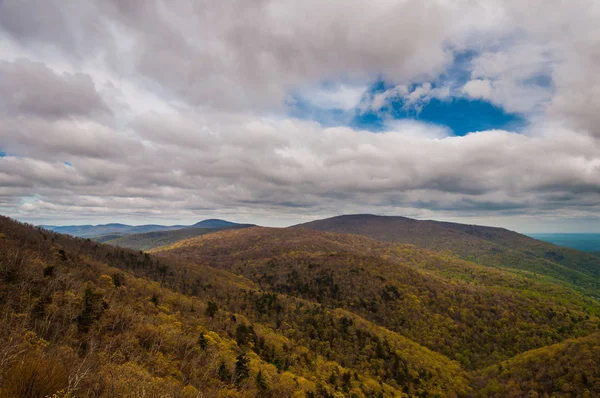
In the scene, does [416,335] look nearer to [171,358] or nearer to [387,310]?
[387,310]

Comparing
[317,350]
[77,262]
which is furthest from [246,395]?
[317,350]

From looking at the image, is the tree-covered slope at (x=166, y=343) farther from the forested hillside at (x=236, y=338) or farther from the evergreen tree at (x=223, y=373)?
the forested hillside at (x=236, y=338)

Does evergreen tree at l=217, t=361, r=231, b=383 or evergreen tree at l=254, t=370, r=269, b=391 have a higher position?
evergreen tree at l=217, t=361, r=231, b=383

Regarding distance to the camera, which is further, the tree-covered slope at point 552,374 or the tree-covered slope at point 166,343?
the tree-covered slope at point 552,374

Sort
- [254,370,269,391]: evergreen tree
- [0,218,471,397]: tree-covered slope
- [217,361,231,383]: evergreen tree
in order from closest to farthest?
1. [0,218,471,397]: tree-covered slope
2. [217,361,231,383]: evergreen tree
3. [254,370,269,391]: evergreen tree

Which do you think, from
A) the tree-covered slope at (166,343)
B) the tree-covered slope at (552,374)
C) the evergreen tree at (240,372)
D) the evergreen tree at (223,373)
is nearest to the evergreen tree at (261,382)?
the tree-covered slope at (166,343)

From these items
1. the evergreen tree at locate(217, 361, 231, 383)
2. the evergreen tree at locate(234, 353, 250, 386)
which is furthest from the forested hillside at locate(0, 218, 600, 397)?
the evergreen tree at locate(217, 361, 231, 383)

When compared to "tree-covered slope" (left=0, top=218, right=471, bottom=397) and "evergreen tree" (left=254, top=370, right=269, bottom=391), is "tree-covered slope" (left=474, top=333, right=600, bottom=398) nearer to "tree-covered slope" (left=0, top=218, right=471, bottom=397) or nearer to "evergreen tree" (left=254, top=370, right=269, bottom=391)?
"tree-covered slope" (left=0, top=218, right=471, bottom=397)

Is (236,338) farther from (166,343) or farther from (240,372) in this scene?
(166,343)
